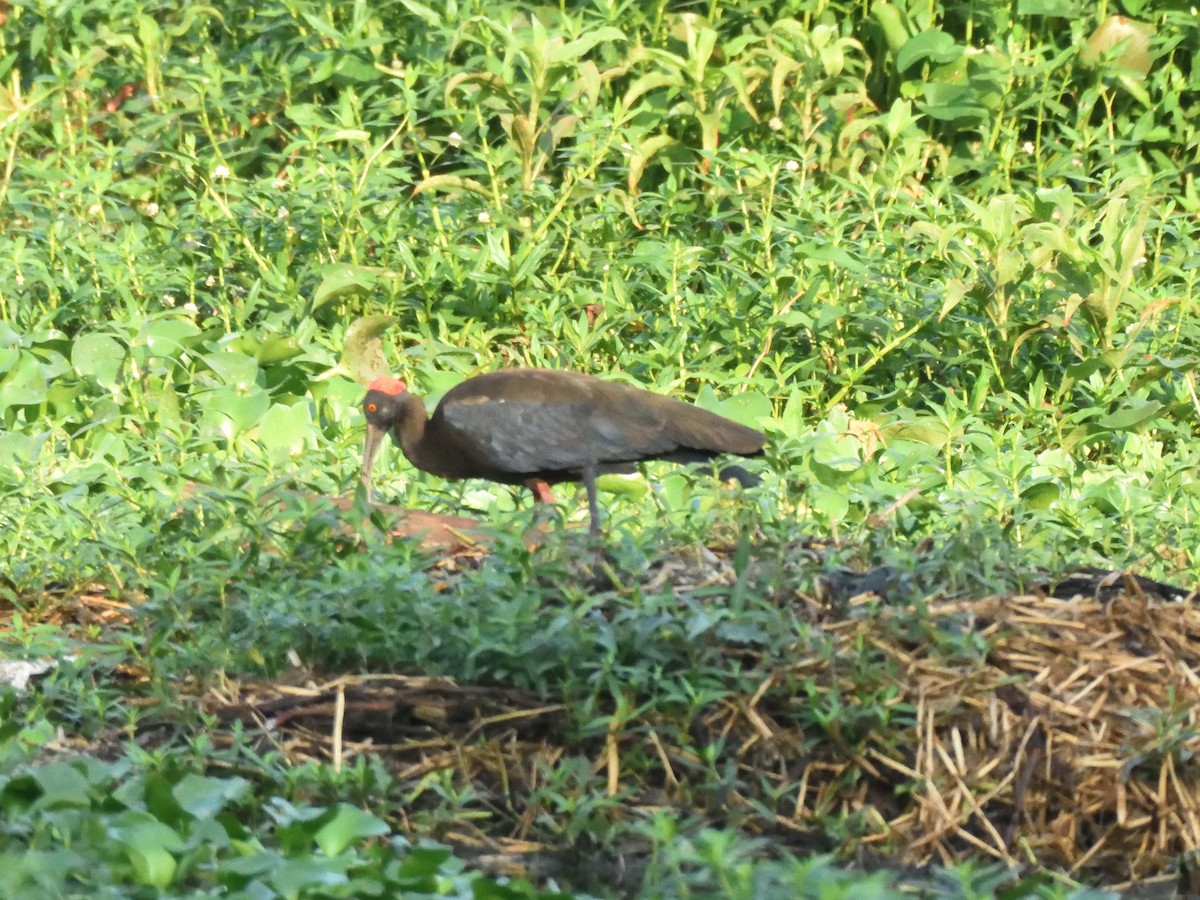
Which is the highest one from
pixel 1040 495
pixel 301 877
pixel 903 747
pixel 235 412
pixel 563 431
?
pixel 301 877

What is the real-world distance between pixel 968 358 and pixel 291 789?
13.3ft

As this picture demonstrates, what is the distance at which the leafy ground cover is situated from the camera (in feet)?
11.9

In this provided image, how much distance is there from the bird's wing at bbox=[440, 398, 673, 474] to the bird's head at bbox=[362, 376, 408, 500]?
0.37 metres

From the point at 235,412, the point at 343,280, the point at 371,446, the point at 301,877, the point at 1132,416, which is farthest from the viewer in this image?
the point at 343,280

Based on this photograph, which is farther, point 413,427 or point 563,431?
point 413,427

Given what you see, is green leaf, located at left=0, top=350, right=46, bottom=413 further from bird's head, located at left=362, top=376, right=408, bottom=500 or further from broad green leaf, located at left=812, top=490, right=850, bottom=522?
broad green leaf, located at left=812, top=490, right=850, bottom=522

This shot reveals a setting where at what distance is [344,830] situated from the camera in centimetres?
313

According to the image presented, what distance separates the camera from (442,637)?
13.0 ft

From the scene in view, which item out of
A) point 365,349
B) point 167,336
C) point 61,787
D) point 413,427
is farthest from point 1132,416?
point 61,787

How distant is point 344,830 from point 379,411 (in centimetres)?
308

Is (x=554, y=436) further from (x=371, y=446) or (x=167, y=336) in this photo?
(x=167, y=336)

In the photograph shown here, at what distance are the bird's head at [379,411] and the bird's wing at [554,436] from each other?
0.37m

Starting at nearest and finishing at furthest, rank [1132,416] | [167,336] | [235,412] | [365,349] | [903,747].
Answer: [903,747]
[235,412]
[1132,416]
[167,336]
[365,349]

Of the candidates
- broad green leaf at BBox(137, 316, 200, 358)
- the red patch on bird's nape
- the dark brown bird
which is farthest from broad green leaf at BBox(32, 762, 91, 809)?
broad green leaf at BBox(137, 316, 200, 358)
